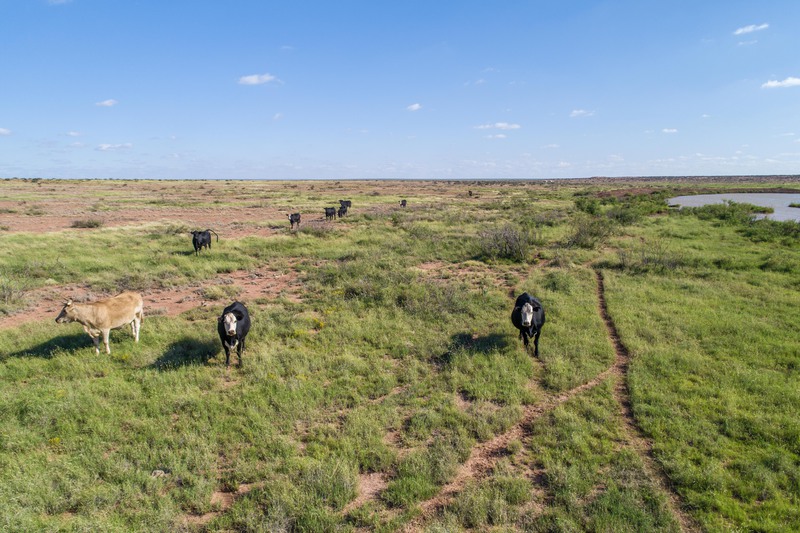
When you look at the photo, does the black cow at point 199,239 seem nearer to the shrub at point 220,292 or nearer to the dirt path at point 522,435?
the shrub at point 220,292

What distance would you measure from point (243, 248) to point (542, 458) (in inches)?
733

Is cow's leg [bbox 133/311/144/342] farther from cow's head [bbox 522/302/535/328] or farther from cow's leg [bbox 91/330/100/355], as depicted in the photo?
cow's head [bbox 522/302/535/328]

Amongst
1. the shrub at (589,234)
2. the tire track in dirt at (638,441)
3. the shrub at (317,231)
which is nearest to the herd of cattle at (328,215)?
the shrub at (317,231)

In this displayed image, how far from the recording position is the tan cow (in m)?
8.71

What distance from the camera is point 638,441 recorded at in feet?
20.0

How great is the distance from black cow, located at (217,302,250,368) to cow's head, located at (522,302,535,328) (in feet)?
21.5

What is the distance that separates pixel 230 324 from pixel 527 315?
6.71 m

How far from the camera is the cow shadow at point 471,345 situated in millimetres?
8852

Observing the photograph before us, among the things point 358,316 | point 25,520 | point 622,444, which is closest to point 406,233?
point 358,316

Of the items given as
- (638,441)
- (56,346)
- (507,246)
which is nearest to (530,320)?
(638,441)

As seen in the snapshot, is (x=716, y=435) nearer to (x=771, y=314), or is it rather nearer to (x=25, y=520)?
(x=771, y=314)

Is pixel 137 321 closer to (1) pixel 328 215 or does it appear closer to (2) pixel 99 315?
(2) pixel 99 315

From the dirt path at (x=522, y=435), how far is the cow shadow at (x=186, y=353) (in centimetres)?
616

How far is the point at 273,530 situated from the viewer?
4.43 meters
